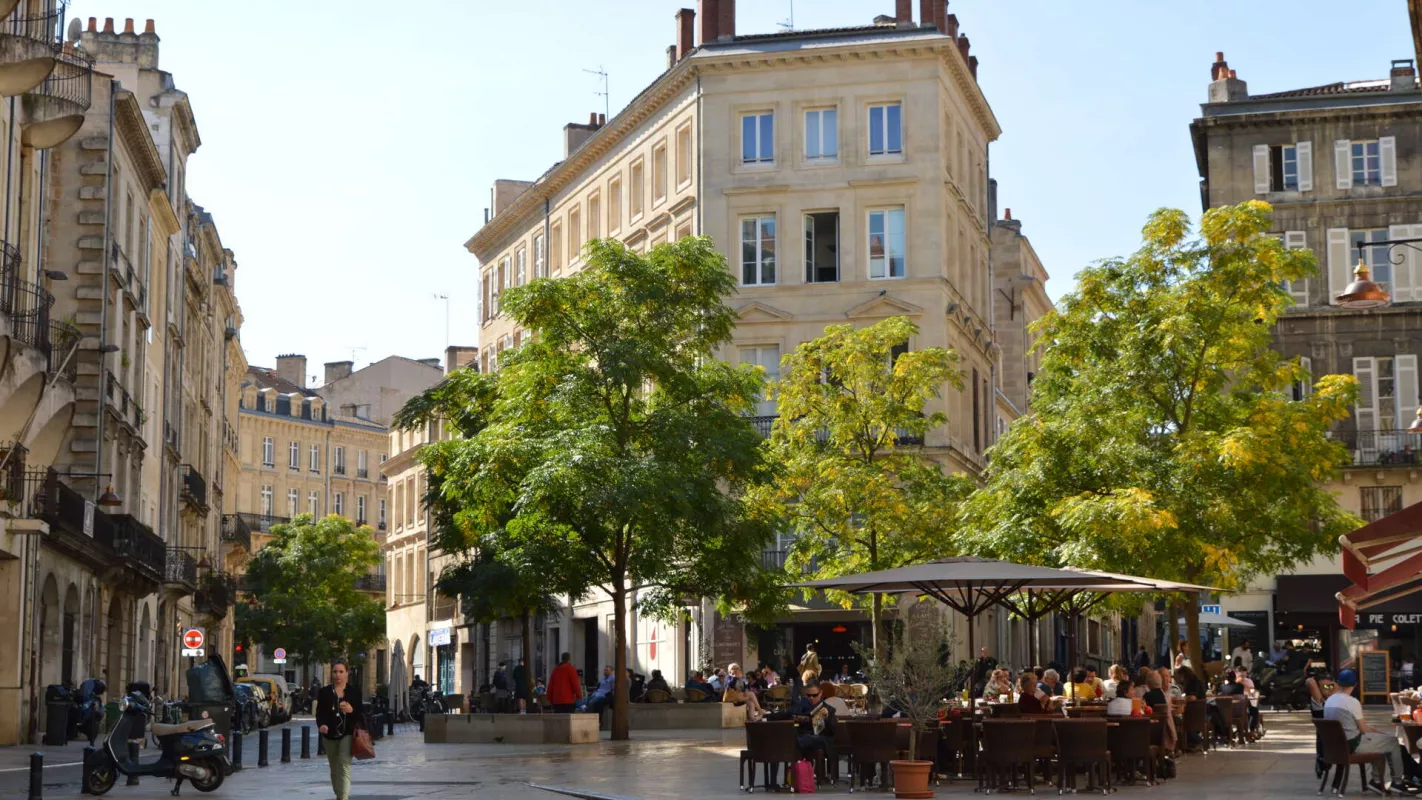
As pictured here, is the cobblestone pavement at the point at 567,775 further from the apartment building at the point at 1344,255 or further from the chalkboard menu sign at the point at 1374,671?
the apartment building at the point at 1344,255

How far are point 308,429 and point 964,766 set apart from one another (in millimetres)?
85236

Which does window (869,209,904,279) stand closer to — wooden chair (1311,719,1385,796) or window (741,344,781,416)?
window (741,344,781,416)

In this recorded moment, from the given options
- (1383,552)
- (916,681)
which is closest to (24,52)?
(916,681)

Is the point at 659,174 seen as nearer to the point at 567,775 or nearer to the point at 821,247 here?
the point at 821,247

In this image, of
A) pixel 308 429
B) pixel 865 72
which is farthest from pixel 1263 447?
pixel 308 429

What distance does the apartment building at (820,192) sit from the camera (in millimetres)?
47750

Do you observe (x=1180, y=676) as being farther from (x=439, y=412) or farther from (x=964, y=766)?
(x=439, y=412)

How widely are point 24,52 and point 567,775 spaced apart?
12.4 m

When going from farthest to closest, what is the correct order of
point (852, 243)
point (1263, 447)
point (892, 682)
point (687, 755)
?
point (852, 243), point (1263, 447), point (687, 755), point (892, 682)

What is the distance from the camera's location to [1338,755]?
18.0 metres

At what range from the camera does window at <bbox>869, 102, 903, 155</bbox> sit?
48688 millimetres

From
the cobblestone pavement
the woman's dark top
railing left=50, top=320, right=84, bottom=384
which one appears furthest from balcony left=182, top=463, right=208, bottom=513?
the woman's dark top

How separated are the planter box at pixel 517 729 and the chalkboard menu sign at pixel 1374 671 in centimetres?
2023

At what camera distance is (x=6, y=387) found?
76.1 feet
